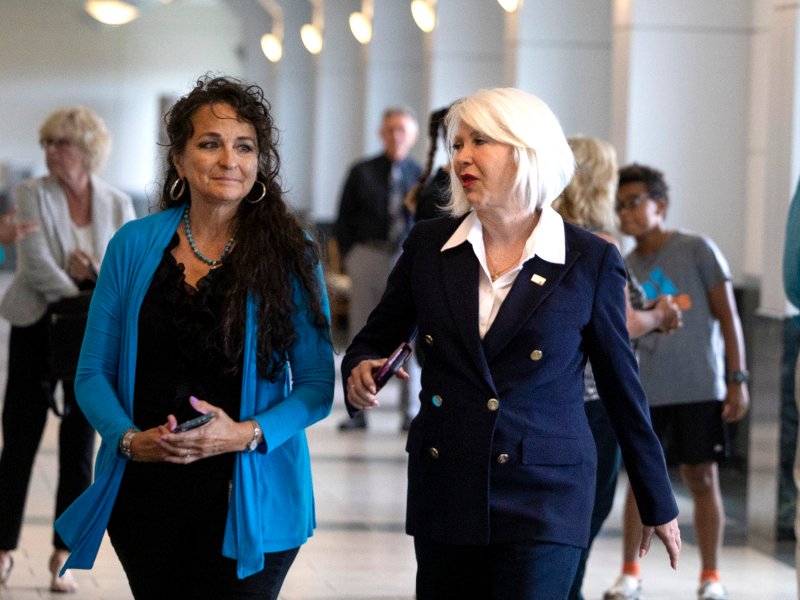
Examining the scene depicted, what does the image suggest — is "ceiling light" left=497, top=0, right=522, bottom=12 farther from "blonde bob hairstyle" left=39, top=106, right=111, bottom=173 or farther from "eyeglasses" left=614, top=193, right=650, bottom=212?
"blonde bob hairstyle" left=39, top=106, right=111, bottom=173

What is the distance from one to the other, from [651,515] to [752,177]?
5388mm

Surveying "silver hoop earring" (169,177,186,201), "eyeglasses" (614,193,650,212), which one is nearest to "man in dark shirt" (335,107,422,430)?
"eyeglasses" (614,193,650,212)

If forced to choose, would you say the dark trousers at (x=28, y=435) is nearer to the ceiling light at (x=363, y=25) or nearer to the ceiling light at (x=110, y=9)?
the ceiling light at (x=363, y=25)

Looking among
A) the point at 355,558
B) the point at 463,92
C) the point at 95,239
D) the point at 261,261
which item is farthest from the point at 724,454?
the point at 463,92

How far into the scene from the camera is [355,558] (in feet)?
21.0

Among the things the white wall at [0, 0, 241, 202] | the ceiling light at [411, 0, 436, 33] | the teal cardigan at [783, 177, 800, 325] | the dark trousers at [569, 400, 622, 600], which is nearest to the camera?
the teal cardigan at [783, 177, 800, 325]

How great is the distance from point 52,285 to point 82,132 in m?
0.62

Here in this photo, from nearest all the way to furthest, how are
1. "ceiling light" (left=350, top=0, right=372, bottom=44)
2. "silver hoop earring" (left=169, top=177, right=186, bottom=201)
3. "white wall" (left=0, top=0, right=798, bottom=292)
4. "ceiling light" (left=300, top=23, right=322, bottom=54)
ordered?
1. "silver hoop earring" (left=169, top=177, right=186, bottom=201)
2. "white wall" (left=0, top=0, right=798, bottom=292)
3. "ceiling light" (left=350, top=0, right=372, bottom=44)
4. "ceiling light" (left=300, top=23, right=322, bottom=54)

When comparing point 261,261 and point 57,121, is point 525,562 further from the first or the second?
point 57,121

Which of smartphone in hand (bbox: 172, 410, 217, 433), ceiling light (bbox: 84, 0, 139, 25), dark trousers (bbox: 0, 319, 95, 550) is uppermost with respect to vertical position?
ceiling light (bbox: 84, 0, 139, 25)

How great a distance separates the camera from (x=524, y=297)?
310 cm

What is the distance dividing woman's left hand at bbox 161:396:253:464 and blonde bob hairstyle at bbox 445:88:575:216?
0.75 metres

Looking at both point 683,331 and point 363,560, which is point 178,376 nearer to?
point 683,331

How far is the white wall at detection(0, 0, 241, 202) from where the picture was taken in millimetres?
26531
